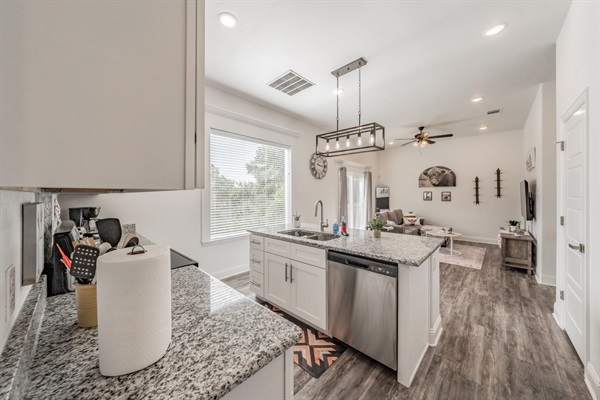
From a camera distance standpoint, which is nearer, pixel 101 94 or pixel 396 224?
pixel 101 94

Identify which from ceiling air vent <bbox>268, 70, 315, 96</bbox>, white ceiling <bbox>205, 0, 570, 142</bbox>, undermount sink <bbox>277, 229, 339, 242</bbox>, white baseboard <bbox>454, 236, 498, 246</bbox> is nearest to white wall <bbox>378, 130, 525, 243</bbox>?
white baseboard <bbox>454, 236, 498, 246</bbox>

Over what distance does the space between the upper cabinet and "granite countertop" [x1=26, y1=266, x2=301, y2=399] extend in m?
0.48

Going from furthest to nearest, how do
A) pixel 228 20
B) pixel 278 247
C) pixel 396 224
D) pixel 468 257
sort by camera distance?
pixel 396 224 < pixel 468 257 < pixel 278 247 < pixel 228 20

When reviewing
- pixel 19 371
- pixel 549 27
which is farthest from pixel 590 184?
pixel 19 371

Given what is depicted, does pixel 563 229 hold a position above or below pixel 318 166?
below

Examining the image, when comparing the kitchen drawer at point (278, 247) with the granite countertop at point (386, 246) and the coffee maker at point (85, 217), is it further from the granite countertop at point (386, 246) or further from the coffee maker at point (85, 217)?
the coffee maker at point (85, 217)

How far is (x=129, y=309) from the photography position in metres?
0.55

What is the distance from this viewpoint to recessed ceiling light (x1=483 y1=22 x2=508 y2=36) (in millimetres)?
2156

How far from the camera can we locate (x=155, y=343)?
61 cm

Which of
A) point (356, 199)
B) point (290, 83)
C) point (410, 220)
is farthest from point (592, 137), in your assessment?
point (356, 199)

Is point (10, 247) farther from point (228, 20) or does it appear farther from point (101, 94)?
point (228, 20)

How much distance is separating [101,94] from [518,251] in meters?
5.58

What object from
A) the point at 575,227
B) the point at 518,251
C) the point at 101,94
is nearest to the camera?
the point at 101,94

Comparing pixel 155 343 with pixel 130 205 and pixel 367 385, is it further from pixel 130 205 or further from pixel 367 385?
pixel 130 205
